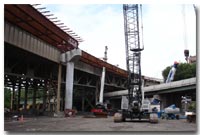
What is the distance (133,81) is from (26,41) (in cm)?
903

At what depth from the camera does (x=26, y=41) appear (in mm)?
20500

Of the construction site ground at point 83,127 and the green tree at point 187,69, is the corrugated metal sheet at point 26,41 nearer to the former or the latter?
the construction site ground at point 83,127

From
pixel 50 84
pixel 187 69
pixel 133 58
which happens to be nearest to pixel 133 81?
pixel 133 58

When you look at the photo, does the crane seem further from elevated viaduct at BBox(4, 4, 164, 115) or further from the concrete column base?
the concrete column base

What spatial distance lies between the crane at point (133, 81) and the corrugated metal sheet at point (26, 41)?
651 centimetres

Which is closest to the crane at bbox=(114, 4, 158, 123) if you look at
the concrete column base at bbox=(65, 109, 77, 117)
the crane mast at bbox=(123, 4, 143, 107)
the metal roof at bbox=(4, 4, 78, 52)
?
the crane mast at bbox=(123, 4, 143, 107)

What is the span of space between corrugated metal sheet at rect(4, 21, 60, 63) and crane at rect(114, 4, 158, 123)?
21.4 feet

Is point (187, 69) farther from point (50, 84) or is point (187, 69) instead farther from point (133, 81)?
point (50, 84)

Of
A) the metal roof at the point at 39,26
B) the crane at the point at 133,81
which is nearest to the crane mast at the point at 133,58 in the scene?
the crane at the point at 133,81

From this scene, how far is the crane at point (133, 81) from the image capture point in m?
22.2

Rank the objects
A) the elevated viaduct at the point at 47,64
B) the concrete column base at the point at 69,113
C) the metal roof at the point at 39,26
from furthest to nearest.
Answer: the concrete column base at the point at 69,113, the elevated viaduct at the point at 47,64, the metal roof at the point at 39,26

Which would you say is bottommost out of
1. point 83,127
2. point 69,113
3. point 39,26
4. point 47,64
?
point 69,113

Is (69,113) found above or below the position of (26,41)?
below

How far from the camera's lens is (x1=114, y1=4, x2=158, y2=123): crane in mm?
22156
